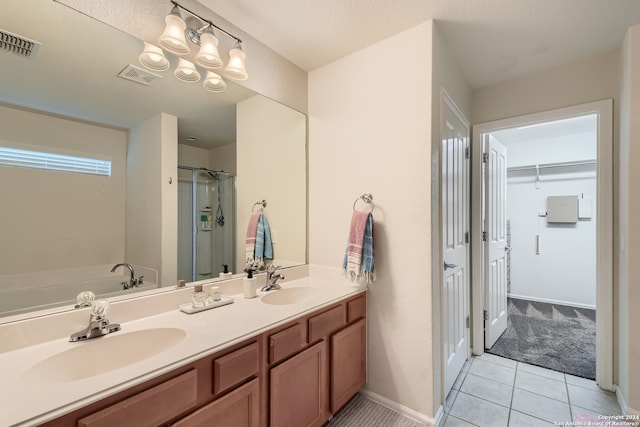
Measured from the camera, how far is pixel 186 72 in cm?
155

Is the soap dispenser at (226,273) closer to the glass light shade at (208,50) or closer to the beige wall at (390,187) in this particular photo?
the beige wall at (390,187)

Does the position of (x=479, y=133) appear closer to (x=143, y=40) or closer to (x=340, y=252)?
(x=340, y=252)

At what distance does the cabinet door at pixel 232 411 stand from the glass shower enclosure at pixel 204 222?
0.70 metres

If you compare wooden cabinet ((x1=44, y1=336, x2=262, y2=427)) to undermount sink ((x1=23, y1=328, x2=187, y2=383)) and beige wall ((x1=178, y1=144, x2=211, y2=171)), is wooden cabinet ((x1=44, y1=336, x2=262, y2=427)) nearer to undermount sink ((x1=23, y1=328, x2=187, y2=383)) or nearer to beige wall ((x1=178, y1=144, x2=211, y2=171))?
undermount sink ((x1=23, y1=328, x2=187, y2=383))

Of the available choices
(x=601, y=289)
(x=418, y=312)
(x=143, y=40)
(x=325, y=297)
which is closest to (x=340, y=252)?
(x=325, y=297)

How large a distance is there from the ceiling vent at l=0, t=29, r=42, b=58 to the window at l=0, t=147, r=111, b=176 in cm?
38

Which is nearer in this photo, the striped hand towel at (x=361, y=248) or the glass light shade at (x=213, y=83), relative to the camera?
the glass light shade at (x=213, y=83)

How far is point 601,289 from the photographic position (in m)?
2.04

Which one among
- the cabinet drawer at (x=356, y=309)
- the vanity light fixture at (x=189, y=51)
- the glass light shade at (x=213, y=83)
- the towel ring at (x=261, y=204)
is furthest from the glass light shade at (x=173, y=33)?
the cabinet drawer at (x=356, y=309)

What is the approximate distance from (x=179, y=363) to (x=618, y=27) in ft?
9.72

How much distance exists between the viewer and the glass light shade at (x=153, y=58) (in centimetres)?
138

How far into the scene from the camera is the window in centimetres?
110

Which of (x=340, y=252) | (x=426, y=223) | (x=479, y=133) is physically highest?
(x=479, y=133)

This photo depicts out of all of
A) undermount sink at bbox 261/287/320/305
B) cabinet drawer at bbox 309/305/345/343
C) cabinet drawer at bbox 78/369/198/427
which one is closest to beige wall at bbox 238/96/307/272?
undermount sink at bbox 261/287/320/305
